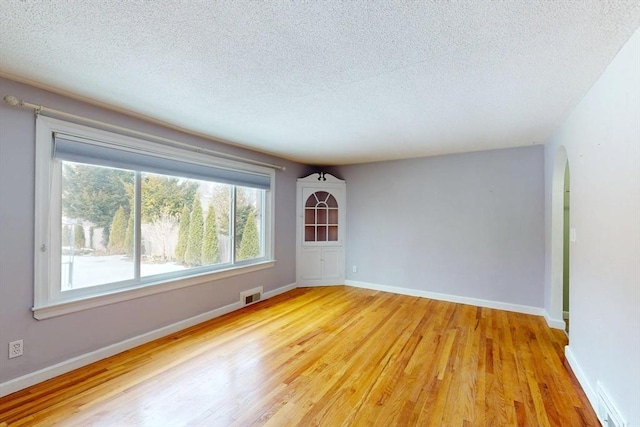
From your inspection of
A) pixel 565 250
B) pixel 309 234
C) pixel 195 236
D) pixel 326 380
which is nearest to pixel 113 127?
pixel 195 236

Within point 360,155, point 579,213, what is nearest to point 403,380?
point 579,213

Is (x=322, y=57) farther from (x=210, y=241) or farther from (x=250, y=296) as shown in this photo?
(x=250, y=296)

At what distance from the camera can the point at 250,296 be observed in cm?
414

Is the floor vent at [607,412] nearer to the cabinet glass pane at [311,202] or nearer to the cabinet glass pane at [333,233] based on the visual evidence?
the cabinet glass pane at [333,233]

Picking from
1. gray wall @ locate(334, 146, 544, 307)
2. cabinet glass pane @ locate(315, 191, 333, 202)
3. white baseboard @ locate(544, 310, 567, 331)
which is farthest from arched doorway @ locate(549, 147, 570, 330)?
cabinet glass pane @ locate(315, 191, 333, 202)

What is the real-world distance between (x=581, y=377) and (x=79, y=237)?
428 centimetres

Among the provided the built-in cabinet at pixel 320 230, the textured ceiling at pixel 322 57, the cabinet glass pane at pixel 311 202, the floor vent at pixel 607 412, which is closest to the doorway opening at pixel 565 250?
the textured ceiling at pixel 322 57

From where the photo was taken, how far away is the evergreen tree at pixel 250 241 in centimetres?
419

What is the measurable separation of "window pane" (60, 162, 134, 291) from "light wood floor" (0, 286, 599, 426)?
0.79 meters

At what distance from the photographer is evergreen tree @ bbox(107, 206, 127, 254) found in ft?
8.86

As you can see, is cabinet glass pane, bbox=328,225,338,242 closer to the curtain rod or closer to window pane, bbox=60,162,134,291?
the curtain rod

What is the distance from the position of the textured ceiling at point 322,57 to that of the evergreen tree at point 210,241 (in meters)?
1.26

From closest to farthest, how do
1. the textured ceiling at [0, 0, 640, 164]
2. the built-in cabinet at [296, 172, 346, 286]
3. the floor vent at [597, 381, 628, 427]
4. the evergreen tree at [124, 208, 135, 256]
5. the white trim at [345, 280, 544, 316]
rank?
the textured ceiling at [0, 0, 640, 164] → the floor vent at [597, 381, 628, 427] → the evergreen tree at [124, 208, 135, 256] → the white trim at [345, 280, 544, 316] → the built-in cabinet at [296, 172, 346, 286]

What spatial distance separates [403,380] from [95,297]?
272cm
